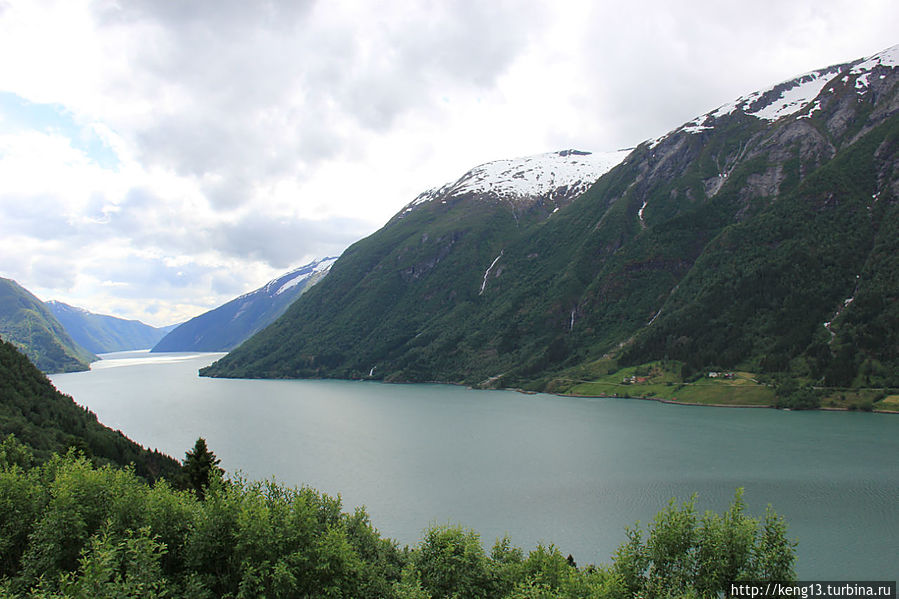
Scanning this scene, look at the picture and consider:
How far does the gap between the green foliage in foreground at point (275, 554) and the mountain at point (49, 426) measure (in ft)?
81.0

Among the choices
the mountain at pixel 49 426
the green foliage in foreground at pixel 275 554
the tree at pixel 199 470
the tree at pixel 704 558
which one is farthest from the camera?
the mountain at pixel 49 426

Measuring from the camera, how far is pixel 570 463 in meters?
71.9

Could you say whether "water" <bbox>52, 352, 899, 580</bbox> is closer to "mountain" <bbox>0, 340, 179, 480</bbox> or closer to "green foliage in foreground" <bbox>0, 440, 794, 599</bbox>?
"mountain" <bbox>0, 340, 179, 480</bbox>

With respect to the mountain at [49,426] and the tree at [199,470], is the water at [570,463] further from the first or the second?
the tree at [199,470]

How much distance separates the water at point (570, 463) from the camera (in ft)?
153

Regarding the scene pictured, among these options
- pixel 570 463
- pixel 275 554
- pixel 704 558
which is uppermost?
pixel 704 558

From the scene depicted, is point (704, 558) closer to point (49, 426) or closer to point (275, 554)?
point (275, 554)

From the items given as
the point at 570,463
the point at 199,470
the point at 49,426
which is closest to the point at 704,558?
the point at 199,470

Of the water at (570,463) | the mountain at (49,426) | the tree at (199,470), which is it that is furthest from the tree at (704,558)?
the mountain at (49,426)

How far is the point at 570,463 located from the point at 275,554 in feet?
178

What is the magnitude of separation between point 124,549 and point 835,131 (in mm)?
→ 240772

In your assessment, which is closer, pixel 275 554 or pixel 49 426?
pixel 275 554

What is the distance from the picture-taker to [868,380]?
11238 cm

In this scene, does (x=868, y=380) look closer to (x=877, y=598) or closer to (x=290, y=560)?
(x=877, y=598)
